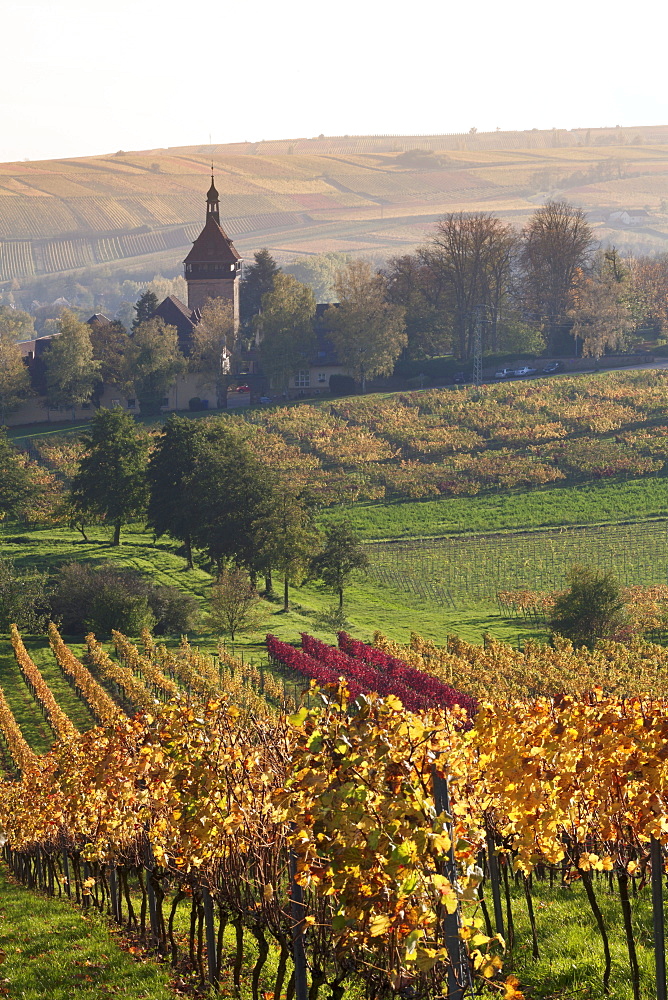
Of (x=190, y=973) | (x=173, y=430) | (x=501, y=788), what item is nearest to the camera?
(x=501, y=788)

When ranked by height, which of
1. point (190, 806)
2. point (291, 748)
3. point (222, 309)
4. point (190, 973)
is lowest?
point (190, 973)

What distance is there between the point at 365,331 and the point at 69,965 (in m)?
79.0

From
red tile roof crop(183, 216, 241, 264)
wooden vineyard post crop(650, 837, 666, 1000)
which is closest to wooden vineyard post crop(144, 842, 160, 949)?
wooden vineyard post crop(650, 837, 666, 1000)

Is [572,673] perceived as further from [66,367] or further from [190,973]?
[66,367]

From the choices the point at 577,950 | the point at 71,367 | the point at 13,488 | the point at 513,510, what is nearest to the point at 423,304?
the point at 71,367

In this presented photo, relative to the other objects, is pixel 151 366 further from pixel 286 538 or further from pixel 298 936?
pixel 298 936

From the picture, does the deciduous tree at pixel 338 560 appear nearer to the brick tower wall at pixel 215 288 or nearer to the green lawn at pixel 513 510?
the green lawn at pixel 513 510

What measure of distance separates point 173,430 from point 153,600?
13.3m

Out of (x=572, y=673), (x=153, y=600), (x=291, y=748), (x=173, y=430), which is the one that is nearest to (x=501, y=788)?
(x=291, y=748)

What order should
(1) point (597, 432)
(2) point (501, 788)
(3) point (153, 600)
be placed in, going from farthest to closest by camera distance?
(1) point (597, 432) < (3) point (153, 600) < (2) point (501, 788)

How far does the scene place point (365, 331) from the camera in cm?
9038

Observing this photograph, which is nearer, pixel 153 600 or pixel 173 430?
pixel 153 600

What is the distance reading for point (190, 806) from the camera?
40.1 ft

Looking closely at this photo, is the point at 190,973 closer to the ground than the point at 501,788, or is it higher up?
Answer: closer to the ground
